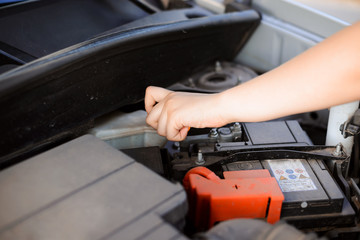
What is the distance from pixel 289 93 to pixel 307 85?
1.6 inches

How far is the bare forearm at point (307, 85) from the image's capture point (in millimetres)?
816

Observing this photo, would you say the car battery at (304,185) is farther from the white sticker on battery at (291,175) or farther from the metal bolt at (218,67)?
the metal bolt at (218,67)

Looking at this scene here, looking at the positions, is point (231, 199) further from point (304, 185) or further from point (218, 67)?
point (218, 67)

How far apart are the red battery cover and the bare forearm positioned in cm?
16

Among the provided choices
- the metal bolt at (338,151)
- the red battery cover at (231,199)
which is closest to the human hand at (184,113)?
the red battery cover at (231,199)

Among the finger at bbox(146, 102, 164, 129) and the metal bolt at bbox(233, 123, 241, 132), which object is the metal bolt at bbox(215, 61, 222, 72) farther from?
the finger at bbox(146, 102, 164, 129)

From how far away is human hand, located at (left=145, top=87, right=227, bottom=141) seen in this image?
3.25 feet

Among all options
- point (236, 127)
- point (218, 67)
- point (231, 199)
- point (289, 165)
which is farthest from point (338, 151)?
point (218, 67)

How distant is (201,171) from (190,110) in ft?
0.51

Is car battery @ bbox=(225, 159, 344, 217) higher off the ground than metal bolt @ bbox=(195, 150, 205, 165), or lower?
lower

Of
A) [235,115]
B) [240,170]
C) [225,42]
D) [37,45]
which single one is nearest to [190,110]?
[235,115]

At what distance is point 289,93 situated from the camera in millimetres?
884

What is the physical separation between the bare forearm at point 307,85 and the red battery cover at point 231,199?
0.52 feet

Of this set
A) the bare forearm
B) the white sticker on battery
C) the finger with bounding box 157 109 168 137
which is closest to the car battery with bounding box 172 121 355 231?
the white sticker on battery
